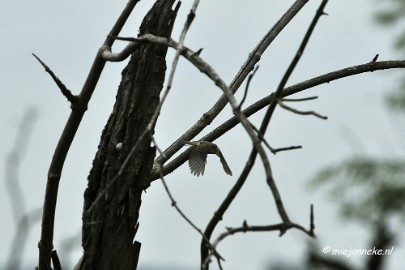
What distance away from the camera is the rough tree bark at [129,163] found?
1747mm

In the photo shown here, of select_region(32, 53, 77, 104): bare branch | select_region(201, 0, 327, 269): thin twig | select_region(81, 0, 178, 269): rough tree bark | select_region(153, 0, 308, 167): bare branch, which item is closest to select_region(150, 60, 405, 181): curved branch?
select_region(153, 0, 308, 167): bare branch

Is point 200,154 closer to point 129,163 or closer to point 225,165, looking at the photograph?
point 225,165

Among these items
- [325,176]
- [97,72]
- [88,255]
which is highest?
[325,176]

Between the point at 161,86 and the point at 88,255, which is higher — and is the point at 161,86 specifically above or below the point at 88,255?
above

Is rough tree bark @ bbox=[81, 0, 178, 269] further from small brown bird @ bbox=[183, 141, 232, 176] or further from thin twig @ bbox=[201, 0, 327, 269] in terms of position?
thin twig @ bbox=[201, 0, 327, 269]

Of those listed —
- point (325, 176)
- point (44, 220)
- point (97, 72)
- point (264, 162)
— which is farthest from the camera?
point (325, 176)

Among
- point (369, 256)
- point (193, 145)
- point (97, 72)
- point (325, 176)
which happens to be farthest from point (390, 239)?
point (325, 176)

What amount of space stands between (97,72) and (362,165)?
1037 centimetres

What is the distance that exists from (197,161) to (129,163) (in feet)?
1.18

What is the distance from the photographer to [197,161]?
6.78 ft

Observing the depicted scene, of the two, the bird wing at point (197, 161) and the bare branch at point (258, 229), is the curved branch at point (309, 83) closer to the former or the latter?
the bird wing at point (197, 161)

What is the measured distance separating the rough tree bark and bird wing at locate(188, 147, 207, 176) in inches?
11.8

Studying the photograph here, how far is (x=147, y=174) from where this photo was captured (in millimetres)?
1762

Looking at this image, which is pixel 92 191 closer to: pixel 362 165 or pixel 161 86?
pixel 161 86
